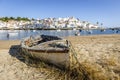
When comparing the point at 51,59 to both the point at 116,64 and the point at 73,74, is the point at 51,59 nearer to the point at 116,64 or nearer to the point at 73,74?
the point at 73,74

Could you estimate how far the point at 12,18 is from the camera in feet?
600

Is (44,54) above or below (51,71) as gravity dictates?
above

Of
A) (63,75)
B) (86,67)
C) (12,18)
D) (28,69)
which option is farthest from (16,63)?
(12,18)

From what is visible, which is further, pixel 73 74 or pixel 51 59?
pixel 51 59

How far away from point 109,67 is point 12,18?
17707 cm

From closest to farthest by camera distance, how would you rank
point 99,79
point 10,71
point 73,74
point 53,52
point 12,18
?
point 99,79 < point 73,74 < point 53,52 < point 10,71 < point 12,18

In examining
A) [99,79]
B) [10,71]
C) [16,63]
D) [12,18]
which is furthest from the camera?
[12,18]

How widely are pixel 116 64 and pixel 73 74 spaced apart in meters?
2.42

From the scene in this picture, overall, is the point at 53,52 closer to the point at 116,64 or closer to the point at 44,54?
the point at 44,54

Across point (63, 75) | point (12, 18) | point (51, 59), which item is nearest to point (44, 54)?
point (51, 59)

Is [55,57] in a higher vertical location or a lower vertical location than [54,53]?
lower

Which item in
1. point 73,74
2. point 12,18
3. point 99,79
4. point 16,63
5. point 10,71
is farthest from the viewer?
point 12,18

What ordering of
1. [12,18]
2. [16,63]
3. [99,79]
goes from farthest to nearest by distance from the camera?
[12,18], [16,63], [99,79]

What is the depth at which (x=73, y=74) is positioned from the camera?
32.4 ft
